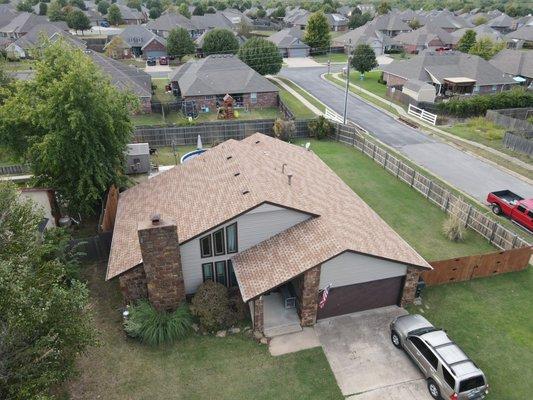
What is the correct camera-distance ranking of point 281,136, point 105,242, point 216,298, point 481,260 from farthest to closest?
point 281,136 → point 105,242 → point 481,260 → point 216,298

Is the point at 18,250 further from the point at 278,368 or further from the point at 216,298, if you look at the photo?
the point at 278,368

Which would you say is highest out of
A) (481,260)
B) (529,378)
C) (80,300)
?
(80,300)

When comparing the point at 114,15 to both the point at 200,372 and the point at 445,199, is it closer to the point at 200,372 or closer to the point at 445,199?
the point at 445,199

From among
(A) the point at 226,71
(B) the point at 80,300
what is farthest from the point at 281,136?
(B) the point at 80,300

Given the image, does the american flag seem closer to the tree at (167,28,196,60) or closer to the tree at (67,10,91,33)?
the tree at (167,28,196,60)

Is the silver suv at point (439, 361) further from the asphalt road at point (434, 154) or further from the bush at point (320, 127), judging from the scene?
the bush at point (320, 127)

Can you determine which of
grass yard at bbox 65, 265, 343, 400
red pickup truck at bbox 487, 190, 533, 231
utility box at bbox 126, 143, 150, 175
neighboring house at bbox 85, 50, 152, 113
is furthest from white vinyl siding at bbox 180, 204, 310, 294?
neighboring house at bbox 85, 50, 152, 113

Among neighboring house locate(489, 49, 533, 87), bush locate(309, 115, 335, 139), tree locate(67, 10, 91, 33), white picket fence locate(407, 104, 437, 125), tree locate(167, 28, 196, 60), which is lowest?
white picket fence locate(407, 104, 437, 125)
